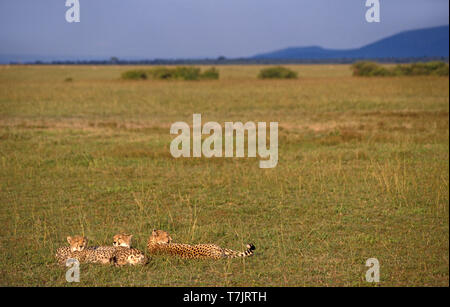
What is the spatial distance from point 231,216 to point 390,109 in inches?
661

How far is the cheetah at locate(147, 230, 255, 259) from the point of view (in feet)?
19.0

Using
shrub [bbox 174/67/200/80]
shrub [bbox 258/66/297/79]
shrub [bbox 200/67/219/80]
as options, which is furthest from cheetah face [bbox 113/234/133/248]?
shrub [bbox 258/66/297/79]

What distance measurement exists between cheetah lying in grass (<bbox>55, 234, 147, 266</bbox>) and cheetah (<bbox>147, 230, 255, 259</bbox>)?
0.85 feet

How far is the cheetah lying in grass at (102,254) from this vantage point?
18.4 ft

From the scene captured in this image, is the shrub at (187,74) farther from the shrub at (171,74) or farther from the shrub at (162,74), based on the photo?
the shrub at (162,74)

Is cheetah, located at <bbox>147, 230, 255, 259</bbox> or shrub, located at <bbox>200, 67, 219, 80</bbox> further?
shrub, located at <bbox>200, 67, 219, 80</bbox>

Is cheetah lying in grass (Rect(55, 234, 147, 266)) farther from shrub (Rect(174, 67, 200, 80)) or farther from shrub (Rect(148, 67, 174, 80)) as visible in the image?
shrub (Rect(148, 67, 174, 80))

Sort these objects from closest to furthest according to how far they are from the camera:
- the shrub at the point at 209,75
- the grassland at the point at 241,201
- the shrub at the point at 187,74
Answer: the grassland at the point at 241,201 < the shrub at the point at 187,74 < the shrub at the point at 209,75

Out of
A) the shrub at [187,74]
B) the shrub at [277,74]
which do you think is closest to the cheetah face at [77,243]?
the shrub at [187,74]

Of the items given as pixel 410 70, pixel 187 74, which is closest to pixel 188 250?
pixel 187 74

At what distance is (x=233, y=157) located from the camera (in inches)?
488

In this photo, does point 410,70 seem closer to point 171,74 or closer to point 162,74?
point 171,74

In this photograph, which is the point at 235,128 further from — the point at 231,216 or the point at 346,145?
the point at 231,216

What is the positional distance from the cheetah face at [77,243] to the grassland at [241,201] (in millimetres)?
196
